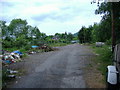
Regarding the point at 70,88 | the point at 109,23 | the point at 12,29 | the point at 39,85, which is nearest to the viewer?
the point at 70,88

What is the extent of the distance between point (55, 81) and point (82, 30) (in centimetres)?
3481

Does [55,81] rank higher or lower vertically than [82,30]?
lower

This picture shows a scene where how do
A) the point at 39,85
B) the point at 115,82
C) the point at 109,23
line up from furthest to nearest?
the point at 109,23
the point at 39,85
the point at 115,82

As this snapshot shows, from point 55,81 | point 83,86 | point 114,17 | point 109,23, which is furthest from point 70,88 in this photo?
point 109,23

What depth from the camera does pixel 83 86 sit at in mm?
3977

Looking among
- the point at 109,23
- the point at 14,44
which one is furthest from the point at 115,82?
the point at 14,44

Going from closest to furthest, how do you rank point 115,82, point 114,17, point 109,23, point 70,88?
point 115,82 → point 70,88 → point 114,17 → point 109,23

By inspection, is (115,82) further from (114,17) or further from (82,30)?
(82,30)

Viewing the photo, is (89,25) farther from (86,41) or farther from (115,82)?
(115,82)

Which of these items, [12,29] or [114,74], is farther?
[12,29]

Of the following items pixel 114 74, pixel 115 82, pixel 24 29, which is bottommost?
pixel 115 82

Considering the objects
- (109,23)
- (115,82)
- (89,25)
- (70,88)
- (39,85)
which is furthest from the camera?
(89,25)

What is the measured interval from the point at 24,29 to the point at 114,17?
32.6 m

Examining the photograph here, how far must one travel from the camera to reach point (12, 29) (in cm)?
3562
